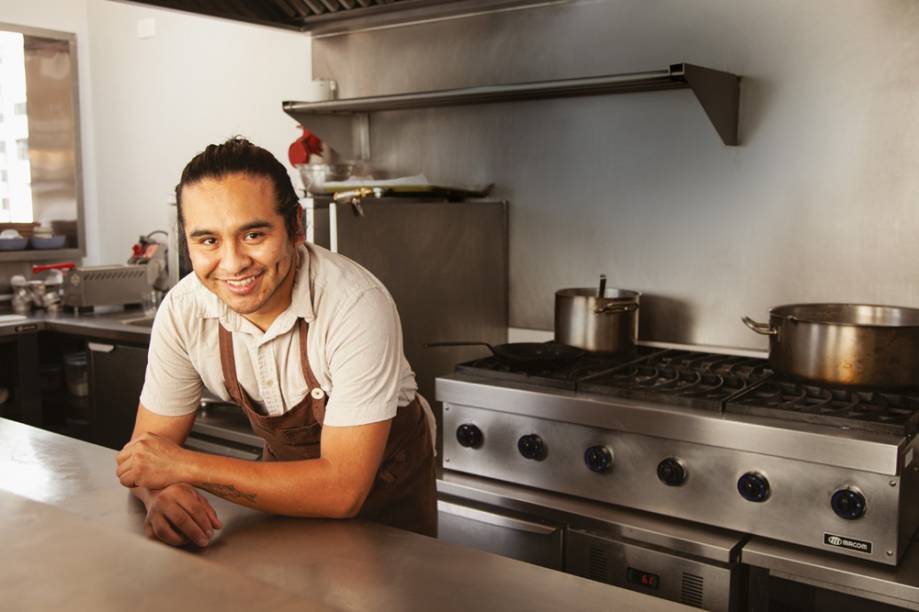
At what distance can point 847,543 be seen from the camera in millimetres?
1862

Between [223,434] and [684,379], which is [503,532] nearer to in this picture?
[684,379]

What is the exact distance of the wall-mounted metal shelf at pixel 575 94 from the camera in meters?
2.42

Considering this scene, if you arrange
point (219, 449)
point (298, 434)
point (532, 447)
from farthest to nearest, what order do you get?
point (219, 449) → point (532, 447) → point (298, 434)

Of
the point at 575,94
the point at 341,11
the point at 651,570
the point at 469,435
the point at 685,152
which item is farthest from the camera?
the point at 341,11

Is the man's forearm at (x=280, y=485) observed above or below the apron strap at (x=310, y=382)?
below

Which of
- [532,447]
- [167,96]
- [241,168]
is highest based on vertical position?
[167,96]

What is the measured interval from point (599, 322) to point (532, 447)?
0.51 meters

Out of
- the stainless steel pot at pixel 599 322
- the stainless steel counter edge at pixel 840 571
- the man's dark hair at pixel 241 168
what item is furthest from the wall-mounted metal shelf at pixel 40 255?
the stainless steel counter edge at pixel 840 571

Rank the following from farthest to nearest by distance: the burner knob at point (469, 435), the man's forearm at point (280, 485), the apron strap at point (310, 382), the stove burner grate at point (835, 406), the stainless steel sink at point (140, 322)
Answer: the stainless steel sink at point (140, 322) → the burner knob at point (469, 435) → the stove burner grate at point (835, 406) → the apron strap at point (310, 382) → the man's forearm at point (280, 485)

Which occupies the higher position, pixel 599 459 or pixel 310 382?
pixel 310 382

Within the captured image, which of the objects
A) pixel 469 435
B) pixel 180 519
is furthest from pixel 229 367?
pixel 469 435

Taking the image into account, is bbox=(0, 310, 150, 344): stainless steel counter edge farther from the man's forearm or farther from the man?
the man's forearm

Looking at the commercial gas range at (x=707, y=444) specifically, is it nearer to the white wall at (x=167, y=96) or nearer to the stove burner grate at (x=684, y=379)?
the stove burner grate at (x=684, y=379)

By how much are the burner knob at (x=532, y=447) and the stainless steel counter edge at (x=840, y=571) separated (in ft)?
1.86
